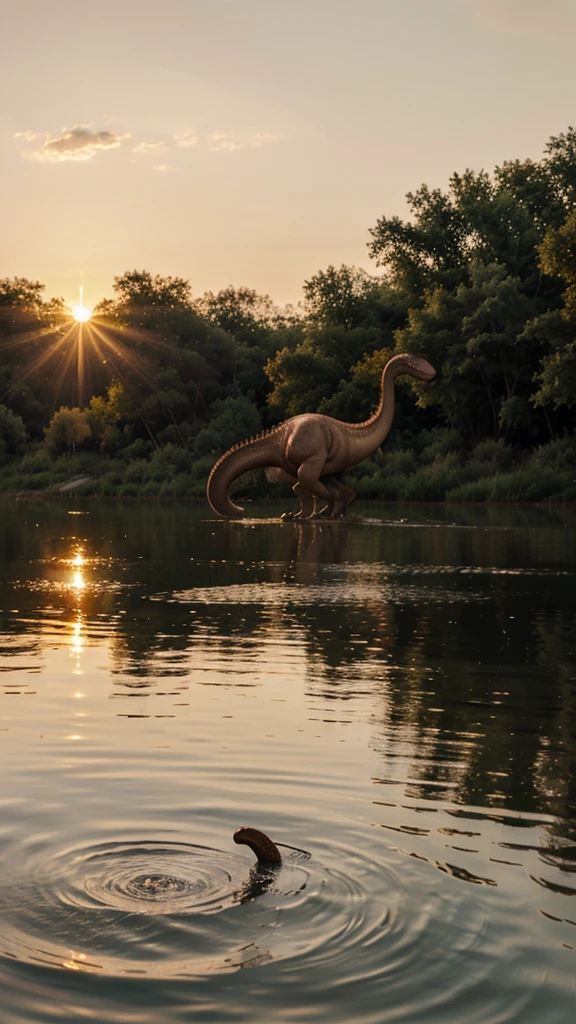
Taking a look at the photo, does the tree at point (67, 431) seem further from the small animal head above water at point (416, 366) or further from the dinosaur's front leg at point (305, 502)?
the small animal head above water at point (416, 366)

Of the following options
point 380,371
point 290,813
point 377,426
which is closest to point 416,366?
point 377,426

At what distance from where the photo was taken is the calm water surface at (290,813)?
3729 millimetres

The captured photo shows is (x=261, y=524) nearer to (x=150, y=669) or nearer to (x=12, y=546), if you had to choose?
(x=12, y=546)

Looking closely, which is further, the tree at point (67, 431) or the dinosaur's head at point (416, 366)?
the tree at point (67, 431)

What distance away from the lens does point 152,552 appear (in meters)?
20.0

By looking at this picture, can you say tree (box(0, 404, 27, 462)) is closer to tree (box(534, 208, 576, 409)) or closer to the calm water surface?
tree (box(534, 208, 576, 409))

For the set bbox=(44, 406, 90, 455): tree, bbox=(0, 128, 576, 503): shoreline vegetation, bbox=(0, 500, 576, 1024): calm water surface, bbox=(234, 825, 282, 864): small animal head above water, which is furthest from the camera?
bbox=(44, 406, 90, 455): tree

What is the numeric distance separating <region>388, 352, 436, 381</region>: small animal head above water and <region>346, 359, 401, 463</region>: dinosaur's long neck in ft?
0.44

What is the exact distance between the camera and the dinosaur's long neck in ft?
92.1

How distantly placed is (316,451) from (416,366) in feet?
9.68

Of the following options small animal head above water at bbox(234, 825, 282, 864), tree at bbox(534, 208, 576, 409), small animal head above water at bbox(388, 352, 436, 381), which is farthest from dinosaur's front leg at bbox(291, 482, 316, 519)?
small animal head above water at bbox(234, 825, 282, 864)

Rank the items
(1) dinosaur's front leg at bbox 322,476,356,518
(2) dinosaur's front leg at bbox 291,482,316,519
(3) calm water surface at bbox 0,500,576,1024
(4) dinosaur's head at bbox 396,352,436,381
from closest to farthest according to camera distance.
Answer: (3) calm water surface at bbox 0,500,576,1024 < (2) dinosaur's front leg at bbox 291,482,316,519 < (1) dinosaur's front leg at bbox 322,476,356,518 < (4) dinosaur's head at bbox 396,352,436,381

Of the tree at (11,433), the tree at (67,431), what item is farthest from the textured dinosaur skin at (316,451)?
the tree at (11,433)

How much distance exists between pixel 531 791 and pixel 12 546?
16.8 m
